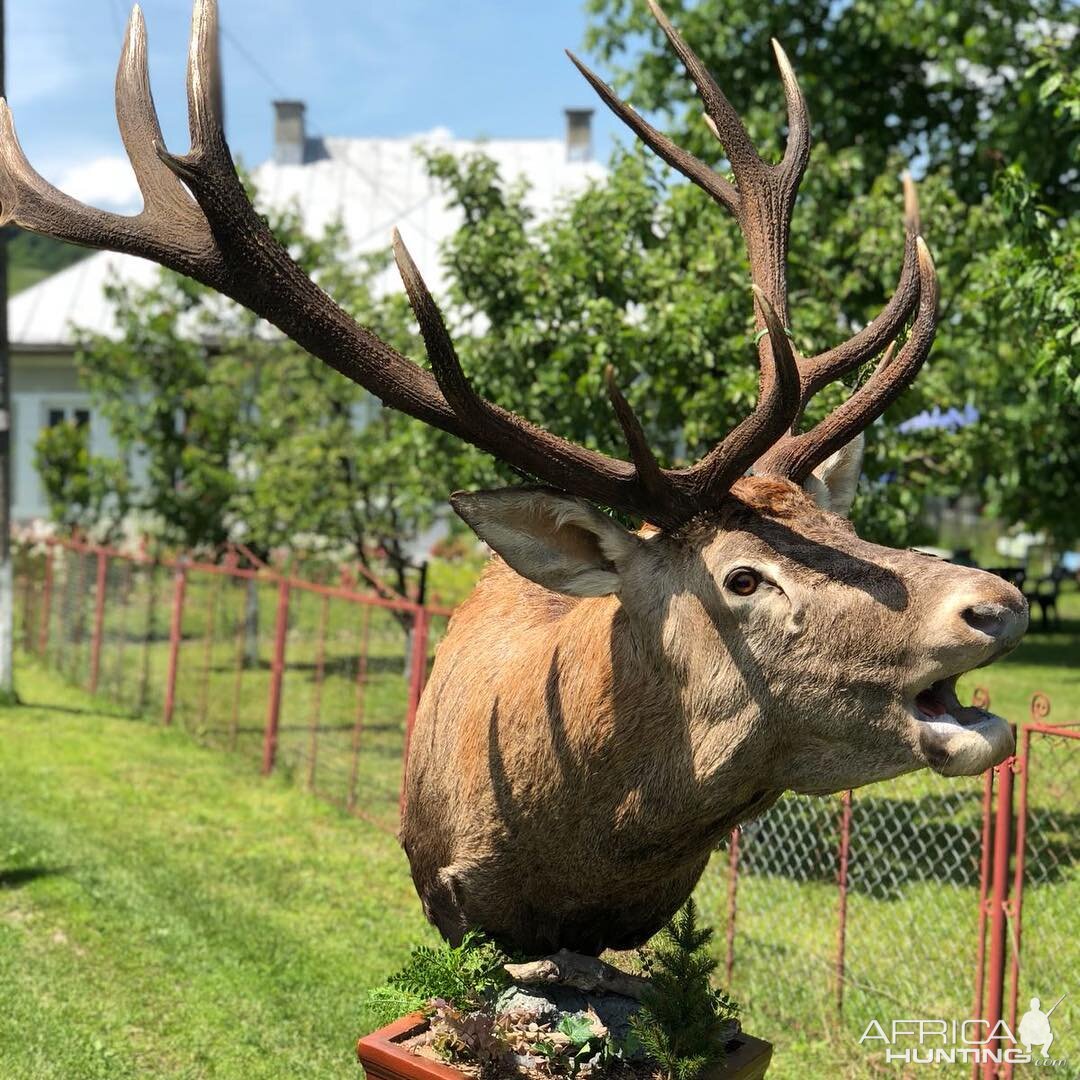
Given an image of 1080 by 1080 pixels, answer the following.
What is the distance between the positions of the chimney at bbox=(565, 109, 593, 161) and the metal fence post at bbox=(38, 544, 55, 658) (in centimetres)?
1736

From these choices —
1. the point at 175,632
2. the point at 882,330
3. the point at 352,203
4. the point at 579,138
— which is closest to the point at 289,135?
the point at 352,203

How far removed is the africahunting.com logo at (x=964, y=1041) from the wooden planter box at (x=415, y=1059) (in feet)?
6.23

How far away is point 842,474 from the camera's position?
2.83m

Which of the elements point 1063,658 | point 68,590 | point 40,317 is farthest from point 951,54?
point 40,317

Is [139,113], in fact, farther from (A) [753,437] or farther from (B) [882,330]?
(B) [882,330]

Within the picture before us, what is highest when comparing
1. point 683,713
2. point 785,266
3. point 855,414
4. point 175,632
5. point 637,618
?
point 785,266

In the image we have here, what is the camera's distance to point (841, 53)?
48.7 ft

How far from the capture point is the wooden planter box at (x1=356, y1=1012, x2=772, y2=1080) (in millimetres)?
2588

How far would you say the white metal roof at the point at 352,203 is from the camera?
77.7ft

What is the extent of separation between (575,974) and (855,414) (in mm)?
1312

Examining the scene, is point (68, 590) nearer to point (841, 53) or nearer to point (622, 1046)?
point (841, 53)

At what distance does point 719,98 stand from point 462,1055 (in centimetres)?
226

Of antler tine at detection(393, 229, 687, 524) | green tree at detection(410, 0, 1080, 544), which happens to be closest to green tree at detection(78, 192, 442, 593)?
green tree at detection(410, 0, 1080, 544)

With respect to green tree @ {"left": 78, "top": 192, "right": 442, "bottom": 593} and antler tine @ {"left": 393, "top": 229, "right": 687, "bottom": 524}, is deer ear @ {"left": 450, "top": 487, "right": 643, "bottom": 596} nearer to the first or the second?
antler tine @ {"left": 393, "top": 229, "right": 687, "bottom": 524}
